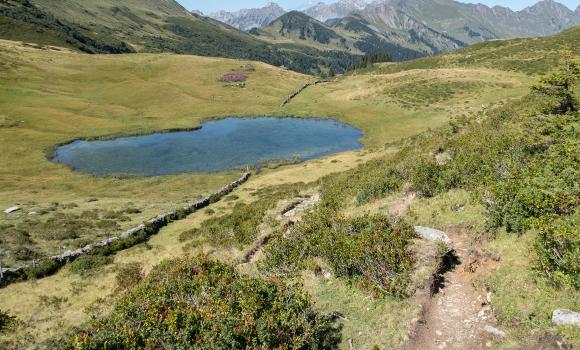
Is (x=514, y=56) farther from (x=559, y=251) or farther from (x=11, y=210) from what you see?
(x=11, y=210)

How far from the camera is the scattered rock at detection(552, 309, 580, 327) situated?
11.2 m

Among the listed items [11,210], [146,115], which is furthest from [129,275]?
[146,115]

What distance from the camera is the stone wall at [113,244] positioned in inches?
1175

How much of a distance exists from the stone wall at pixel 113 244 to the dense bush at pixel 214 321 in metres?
19.0

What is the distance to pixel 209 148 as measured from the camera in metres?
80.2

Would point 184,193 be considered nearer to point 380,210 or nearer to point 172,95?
point 380,210

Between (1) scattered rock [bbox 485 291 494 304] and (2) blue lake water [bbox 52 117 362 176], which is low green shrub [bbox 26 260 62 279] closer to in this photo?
(1) scattered rock [bbox 485 291 494 304]

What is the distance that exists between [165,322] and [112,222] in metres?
31.0

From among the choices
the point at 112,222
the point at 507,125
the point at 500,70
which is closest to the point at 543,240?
the point at 507,125

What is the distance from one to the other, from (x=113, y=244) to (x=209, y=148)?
46122mm

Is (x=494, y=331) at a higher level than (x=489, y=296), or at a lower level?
lower

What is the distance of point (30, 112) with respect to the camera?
95.6 meters

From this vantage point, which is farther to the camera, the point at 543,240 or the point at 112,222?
the point at 112,222

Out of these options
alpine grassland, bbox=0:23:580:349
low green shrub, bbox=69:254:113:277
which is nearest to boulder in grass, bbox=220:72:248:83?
alpine grassland, bbox=0:23:580:349
